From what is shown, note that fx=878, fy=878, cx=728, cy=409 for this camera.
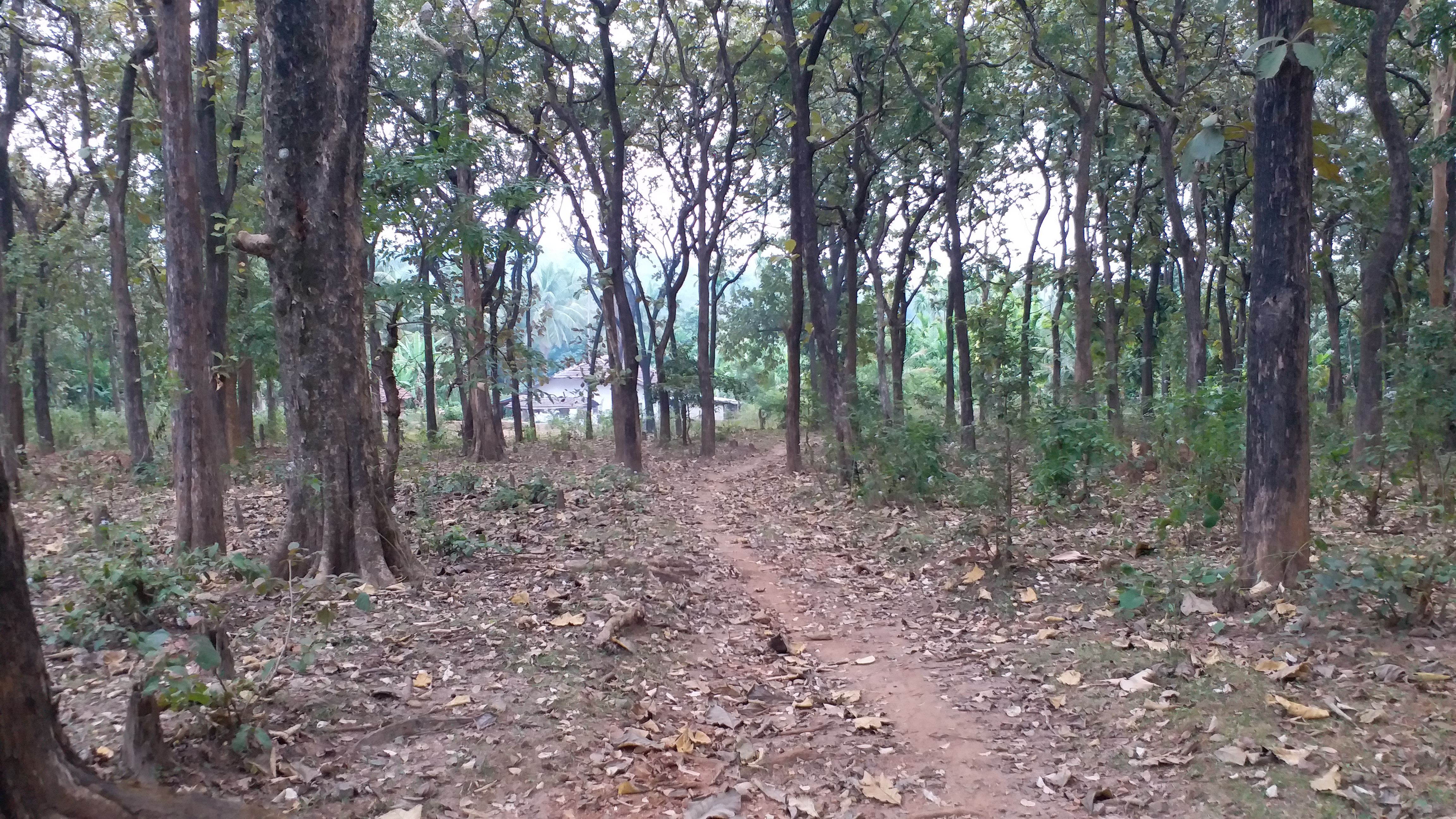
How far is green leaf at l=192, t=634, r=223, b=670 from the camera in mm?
3512

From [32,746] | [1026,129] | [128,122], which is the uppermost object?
[1026,129]

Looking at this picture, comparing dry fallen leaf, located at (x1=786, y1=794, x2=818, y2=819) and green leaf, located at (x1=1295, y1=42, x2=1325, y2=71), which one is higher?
green leaf, located at (x1=1295, y1=42, x2=1325, y2=71)

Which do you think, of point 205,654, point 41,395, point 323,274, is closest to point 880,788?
point 205,654

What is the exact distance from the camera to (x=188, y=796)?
323 cm

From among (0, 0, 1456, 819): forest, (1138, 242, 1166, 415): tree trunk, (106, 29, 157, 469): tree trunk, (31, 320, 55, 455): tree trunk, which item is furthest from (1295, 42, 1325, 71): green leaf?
(31, 320, 55, 455): tree trunk

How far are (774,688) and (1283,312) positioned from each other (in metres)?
4.26

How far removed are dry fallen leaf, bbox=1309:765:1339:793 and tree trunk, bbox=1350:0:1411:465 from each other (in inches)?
243

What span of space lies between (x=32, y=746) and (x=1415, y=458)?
9008mm

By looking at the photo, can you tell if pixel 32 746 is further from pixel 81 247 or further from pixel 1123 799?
pixel 81 247

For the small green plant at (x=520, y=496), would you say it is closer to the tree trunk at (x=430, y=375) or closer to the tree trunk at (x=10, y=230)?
the tree trunk at (x=430, y=375)

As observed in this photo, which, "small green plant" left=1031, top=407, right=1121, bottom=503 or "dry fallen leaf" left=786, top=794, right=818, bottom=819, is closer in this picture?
"dry fallen leaf" left=786, top=794, right=818, bottom=819

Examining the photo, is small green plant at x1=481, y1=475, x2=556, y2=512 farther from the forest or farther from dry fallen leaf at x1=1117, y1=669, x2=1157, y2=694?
dry fallen leaf at x1=1117, y1=669, x2=1157, y2=694

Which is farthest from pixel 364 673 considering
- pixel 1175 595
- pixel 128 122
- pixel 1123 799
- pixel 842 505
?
pixel 842 505

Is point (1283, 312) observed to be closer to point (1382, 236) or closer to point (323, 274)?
point (323, 274)
